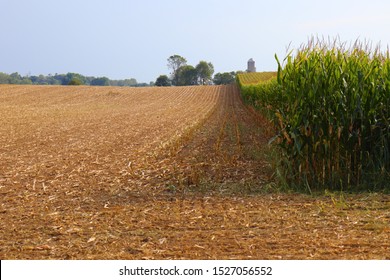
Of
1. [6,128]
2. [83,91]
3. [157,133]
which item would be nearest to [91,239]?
[157,133]

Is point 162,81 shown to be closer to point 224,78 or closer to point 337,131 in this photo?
point 224,78

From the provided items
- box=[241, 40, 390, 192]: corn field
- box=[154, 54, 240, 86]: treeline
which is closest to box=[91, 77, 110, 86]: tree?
box=[154, 54, 240, 86]: treeline

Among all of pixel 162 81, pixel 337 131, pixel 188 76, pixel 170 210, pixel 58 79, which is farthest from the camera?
pixel 58 79

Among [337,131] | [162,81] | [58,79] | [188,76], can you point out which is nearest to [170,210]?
[337,131]

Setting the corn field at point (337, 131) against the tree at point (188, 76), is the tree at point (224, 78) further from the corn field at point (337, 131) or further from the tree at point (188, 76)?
the corn field at point (337, 131)

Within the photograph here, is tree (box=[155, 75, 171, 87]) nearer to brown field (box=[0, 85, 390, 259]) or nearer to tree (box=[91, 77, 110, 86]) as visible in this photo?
tree (box=[91, 77, 110, 86])

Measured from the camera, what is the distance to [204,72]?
123875mm

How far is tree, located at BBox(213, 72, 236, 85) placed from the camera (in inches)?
4884

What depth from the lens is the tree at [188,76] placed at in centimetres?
12531

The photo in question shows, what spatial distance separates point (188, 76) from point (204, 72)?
4407 mm

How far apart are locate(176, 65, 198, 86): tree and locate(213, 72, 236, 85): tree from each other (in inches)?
245

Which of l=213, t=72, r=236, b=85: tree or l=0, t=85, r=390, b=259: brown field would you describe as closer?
l=0, t=85, r=390, b=259: brown field
